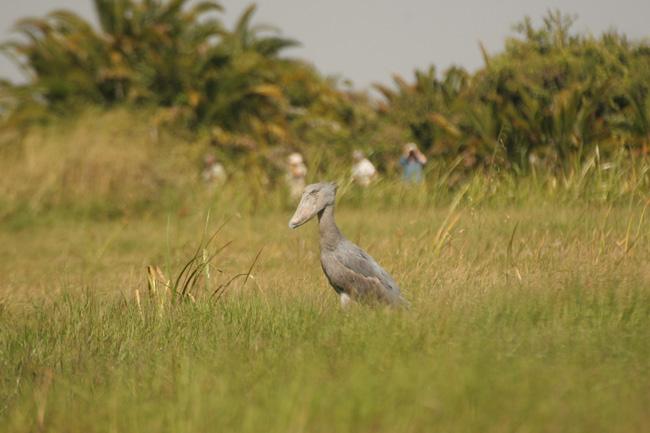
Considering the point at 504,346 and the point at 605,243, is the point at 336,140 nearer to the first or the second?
the point at 605,243

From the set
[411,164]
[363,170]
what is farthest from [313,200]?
[411,164]

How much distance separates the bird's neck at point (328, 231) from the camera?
5059mm

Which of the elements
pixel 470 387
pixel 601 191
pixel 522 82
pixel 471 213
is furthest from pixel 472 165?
pixel 470 387

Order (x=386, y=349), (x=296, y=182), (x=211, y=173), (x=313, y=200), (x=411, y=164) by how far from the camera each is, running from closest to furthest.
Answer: (x=386, y=349) → (x=313, y=200) → (x=411, y=164) → (x=296, y=182) → (x=211, y=173)

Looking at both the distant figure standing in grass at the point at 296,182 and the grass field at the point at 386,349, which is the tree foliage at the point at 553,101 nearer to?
the distant figure standing in grass at the point at 296,182

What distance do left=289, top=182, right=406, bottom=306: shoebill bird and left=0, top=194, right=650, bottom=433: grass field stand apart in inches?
5.4

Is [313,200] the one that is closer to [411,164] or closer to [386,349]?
[386,349]

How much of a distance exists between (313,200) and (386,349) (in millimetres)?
1291

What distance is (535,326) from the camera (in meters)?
4.43

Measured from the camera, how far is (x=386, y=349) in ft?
13.1

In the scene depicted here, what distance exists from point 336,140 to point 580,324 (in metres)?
13.8

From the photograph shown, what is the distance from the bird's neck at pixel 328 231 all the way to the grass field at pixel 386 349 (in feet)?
1.22

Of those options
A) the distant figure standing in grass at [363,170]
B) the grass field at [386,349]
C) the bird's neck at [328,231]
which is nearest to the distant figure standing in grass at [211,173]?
the distant figure standing in grass at [363,170]

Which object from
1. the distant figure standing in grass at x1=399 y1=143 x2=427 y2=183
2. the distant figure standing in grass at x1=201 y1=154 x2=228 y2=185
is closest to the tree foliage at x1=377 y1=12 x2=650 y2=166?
the distant figure standing in grass at x1=399 y1=143 x2=427 y2=183
